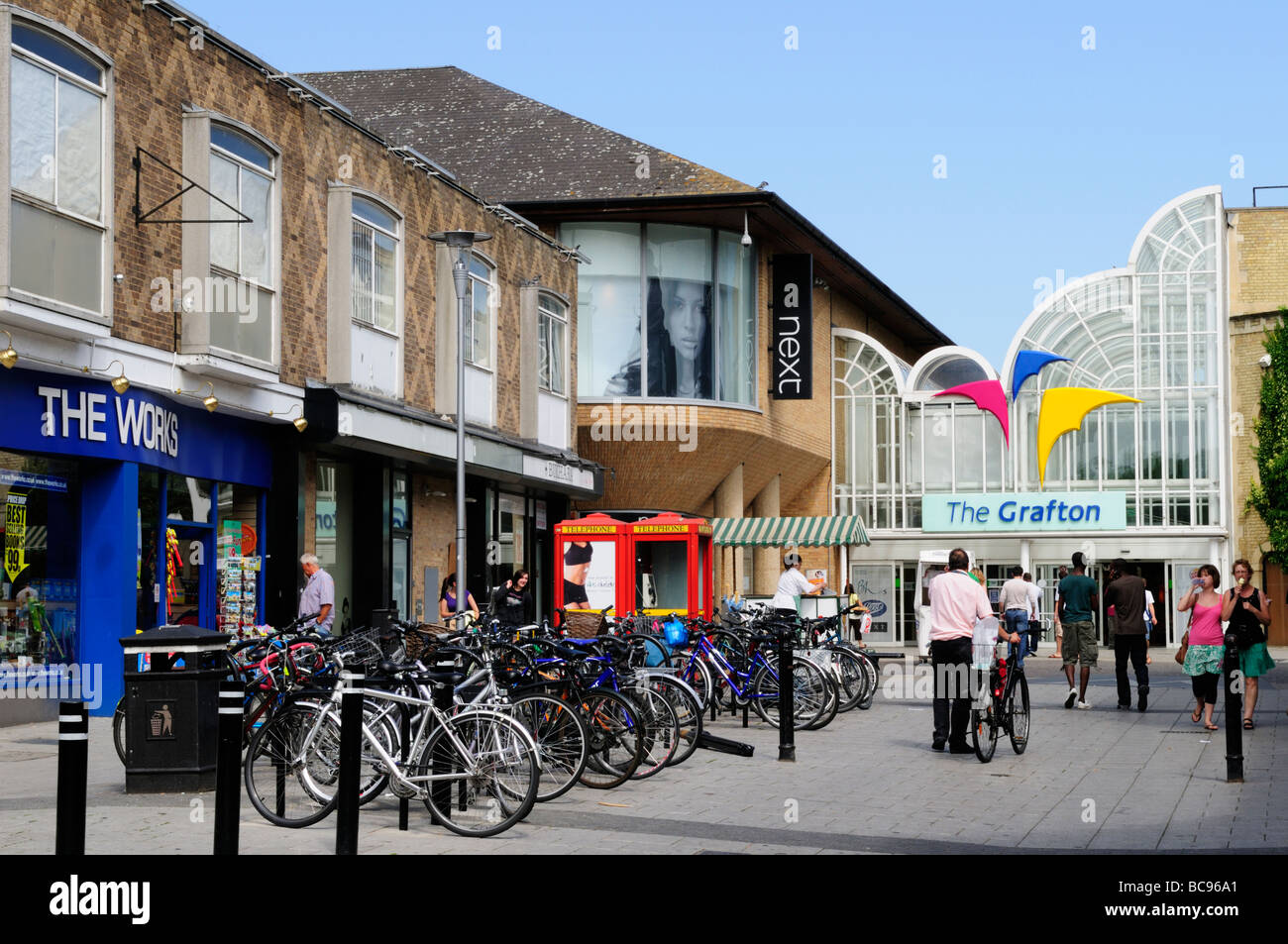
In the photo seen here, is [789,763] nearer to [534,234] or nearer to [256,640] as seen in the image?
[256,640]

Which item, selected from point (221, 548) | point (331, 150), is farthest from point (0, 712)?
point (331, 150)

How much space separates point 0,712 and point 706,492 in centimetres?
2420

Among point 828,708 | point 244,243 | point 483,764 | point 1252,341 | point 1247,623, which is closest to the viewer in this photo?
point 483,764

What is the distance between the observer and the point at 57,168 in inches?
603

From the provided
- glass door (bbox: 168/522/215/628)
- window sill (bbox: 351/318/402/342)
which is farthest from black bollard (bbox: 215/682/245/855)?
window sill (bbox: 351/318/402/342)

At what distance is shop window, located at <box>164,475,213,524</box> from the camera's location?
58.6ft

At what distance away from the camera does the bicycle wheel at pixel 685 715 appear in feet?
41.9

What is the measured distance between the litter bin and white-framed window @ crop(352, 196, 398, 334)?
11695mm

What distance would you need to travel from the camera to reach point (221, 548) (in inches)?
750

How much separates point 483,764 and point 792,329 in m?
29.4

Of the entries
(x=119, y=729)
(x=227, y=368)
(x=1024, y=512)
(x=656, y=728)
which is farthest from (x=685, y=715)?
(x=1024, y=512)

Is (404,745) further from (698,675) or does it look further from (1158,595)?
(1158,595)

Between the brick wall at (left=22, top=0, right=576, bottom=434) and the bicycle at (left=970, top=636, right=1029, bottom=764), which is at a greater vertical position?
the brick wall at (left=22, top=0, right=576, bottom=434)

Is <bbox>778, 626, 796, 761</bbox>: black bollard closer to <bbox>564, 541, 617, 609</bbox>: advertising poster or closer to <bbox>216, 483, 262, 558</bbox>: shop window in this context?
<bbox>216, 483, 262, 558</bbox>: shop window
